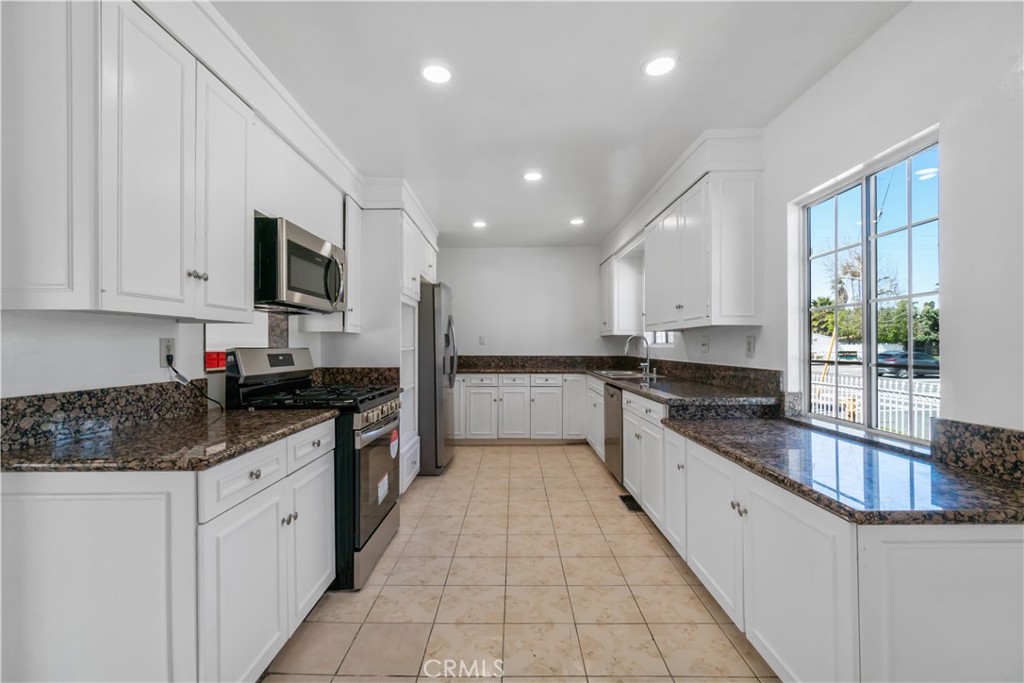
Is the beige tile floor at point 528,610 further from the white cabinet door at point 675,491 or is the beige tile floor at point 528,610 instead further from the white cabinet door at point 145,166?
the white cabinet door at point 145,166

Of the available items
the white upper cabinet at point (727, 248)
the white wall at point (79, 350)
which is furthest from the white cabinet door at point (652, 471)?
the white wall at point (79, 350)

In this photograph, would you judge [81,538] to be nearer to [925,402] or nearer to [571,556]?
[571,556]

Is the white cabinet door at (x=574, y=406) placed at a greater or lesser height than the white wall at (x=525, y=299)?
lesser

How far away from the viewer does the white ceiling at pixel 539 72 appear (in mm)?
1565

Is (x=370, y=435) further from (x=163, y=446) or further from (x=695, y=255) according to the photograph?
(x=695, y=255)

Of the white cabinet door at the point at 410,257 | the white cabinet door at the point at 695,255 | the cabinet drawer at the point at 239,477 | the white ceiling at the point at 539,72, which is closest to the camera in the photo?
the cabinet drawer at the point at 239,477

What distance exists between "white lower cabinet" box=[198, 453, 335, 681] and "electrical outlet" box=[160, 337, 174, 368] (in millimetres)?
767

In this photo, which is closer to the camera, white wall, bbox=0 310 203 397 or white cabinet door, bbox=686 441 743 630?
white wall, bbox=0 310 203 397

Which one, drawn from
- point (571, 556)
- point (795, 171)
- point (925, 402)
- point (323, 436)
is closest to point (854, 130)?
point (795, 171)

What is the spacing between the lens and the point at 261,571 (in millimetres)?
1438

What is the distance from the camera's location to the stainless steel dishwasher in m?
3.40

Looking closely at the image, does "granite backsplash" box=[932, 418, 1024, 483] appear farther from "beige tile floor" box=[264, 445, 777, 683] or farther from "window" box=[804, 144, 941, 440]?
"beige tile floor" box=[264, 445, 777, 683]

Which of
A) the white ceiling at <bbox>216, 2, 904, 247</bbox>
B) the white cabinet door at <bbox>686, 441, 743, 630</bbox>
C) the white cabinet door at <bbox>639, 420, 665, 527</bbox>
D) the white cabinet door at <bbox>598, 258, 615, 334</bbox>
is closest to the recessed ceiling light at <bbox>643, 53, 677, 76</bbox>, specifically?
the white ceiling at <bbox>216, 2, 904, 247</bbox>

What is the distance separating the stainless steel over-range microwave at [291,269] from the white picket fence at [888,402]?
2.71 meters
